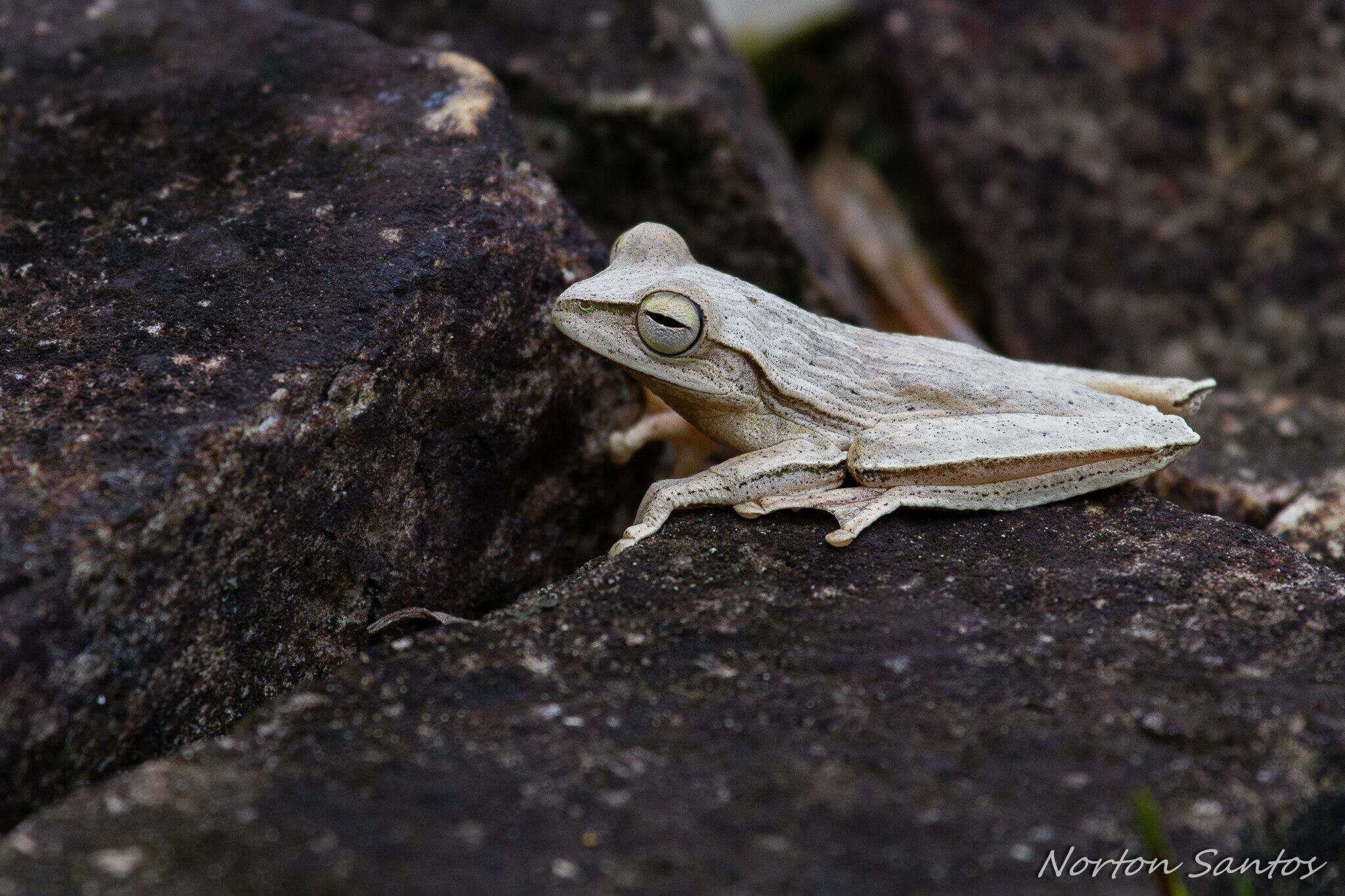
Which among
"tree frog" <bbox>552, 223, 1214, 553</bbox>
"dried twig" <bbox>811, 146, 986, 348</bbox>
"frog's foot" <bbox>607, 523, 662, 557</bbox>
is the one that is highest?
"tree frog" <bbox>552, 223, 1214, 553</bbox>

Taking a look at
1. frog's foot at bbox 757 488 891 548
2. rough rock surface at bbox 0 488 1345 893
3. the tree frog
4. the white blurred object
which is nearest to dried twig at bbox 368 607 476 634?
rough rock surface at bbox 0 488 1345 893

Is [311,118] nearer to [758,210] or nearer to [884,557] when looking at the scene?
[758,210]

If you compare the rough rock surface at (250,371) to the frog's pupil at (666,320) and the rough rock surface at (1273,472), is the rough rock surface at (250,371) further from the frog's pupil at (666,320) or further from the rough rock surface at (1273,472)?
the rough rock surface at (1273,472)

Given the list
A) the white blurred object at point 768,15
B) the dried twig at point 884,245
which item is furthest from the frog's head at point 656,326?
the white blurred object at point 768,15

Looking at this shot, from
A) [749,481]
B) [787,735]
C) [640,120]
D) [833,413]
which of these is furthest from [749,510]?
[640,120]

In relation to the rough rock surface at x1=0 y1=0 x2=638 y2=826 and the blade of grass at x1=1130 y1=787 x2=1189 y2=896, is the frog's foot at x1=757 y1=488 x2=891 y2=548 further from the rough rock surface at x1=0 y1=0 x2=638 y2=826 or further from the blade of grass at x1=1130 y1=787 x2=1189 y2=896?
the blade of grass at x1=1130 y1=787 x2=1189 y2=896

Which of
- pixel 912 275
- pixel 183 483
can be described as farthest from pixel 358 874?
pixel 912 275
